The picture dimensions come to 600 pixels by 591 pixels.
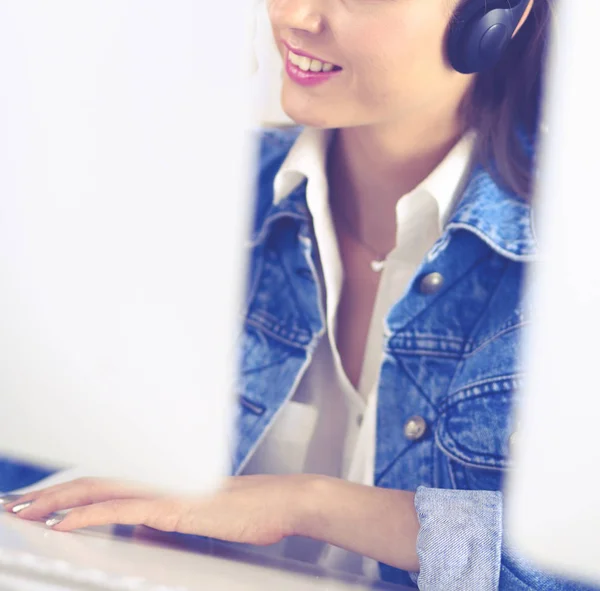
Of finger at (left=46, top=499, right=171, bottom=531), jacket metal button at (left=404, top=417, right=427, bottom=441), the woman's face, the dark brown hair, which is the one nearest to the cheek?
the woman's face

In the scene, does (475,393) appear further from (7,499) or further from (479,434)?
(7,499)

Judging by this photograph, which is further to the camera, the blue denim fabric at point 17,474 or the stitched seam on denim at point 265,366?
the stitched seam on denim at point 265,366

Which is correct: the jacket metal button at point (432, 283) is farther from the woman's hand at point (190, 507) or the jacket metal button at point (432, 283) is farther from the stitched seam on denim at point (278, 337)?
the woman's hand at point (190, 507)

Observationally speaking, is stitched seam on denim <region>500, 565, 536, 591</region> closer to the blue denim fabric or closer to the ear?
the blue denim fabric

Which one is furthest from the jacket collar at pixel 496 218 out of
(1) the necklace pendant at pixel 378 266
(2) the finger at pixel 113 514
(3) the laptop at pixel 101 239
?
(2) the finger at pixel 113 514

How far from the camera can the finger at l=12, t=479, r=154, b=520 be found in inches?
25.2

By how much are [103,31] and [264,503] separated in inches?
20.0

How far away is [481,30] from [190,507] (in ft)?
1.81

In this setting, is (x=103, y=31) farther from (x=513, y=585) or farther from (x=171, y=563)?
(x=513, y=585)

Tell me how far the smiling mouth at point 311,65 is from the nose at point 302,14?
0.03 m

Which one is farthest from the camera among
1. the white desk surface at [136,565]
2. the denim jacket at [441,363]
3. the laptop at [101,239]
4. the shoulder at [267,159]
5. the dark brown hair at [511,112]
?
the shoulder at [267,159]

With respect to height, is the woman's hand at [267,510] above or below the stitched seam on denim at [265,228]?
below

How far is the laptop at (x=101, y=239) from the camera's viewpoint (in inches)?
28.8

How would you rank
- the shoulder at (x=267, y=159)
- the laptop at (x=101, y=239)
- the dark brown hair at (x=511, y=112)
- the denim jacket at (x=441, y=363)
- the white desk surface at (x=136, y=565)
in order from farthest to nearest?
1. the shoulder at (x=267, y=159)
2. the dark brown hair at (x=511, y=112)
3. the laptop at (x=101, y=239)
4. the denim jacket at (x=441, y=363)
5. the white desk surface at (x=136, y=565)
